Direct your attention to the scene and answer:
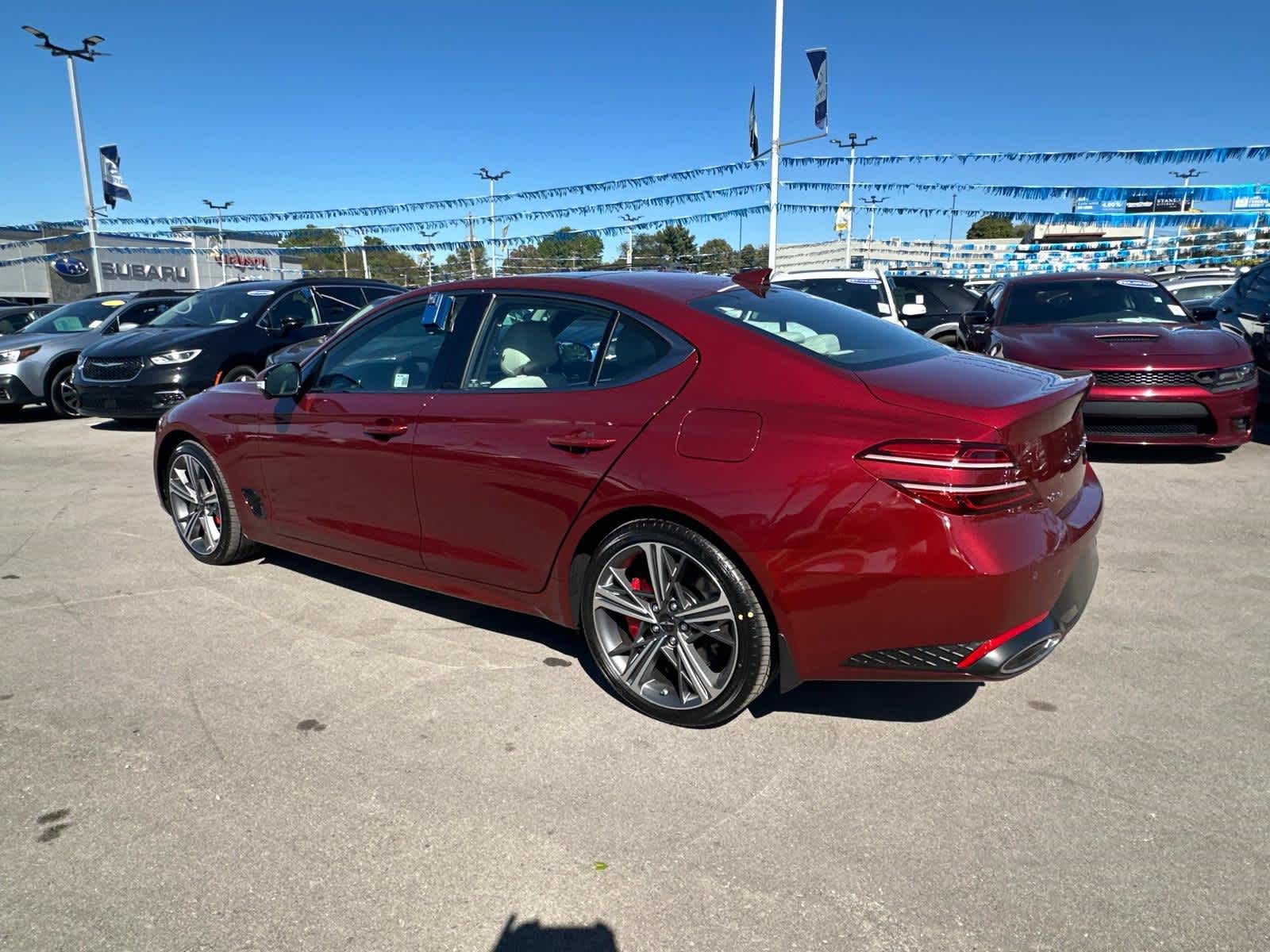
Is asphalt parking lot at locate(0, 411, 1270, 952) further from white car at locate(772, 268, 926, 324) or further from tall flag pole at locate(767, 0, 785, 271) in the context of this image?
tall flag pole at locate(767, 0, 785, 271)

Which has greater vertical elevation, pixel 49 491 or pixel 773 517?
pixel 773 517

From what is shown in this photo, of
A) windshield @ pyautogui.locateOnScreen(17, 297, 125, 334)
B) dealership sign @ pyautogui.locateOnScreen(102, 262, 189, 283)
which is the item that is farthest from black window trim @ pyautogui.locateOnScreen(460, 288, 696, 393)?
dealership sign @ pyautogui.locateOnScreen(102, 262, 189, 283)

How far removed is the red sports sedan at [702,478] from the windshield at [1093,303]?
4824 mm

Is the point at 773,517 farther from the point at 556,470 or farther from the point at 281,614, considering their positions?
the point at 281,614

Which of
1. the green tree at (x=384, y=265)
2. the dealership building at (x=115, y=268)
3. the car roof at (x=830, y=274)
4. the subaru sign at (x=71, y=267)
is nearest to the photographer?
the car roof at (x=830, y=274)

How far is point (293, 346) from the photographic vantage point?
31.5 ft

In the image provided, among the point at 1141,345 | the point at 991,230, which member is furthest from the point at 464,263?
the point at 991,230

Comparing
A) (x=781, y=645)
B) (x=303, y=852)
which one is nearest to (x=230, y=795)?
(x=303, y=852)

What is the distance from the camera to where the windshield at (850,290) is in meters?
9.49

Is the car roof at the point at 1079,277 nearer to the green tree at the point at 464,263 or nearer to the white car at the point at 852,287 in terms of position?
the white car at the point at 852,287

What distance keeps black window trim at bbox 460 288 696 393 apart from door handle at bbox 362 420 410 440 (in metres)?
0.27

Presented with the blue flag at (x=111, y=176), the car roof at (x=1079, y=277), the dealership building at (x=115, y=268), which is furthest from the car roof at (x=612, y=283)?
the dealership building at (x=115, y=268)

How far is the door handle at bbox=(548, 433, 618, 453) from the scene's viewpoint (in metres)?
2.92

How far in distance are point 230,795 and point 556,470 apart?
145 centimetres
